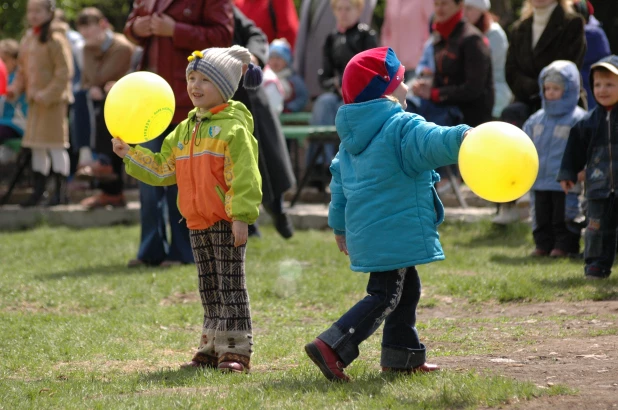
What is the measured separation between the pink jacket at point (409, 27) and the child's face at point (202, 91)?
8008 millimetres

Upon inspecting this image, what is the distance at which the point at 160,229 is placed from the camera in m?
9.88

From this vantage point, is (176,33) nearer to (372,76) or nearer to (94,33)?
(372,76)

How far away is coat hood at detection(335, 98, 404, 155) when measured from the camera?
17.6 ft

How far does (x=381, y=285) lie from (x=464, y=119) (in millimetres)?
6358

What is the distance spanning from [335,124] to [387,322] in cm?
105

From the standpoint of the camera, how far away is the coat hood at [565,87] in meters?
9.52

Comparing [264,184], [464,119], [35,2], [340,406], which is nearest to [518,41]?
[464,119]

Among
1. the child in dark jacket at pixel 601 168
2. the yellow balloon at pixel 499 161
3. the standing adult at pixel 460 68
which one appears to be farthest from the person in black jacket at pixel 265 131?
the yellow balloon at pixel 499 161

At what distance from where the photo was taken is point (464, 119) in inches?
452

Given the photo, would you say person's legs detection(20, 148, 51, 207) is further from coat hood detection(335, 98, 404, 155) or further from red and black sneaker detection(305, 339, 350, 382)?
red and black sneaker detection(305, 339, 350, 382)

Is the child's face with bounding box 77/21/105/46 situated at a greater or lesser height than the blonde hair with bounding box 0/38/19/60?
greater

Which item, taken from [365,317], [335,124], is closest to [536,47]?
[335,124]

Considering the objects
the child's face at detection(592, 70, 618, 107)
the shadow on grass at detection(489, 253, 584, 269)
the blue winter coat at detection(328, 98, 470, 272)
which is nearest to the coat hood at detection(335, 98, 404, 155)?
the blue winter coat at detection(328, 98, 470, 272)

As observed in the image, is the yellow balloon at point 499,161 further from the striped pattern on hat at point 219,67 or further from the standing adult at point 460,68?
the standing adult at point 460,68
